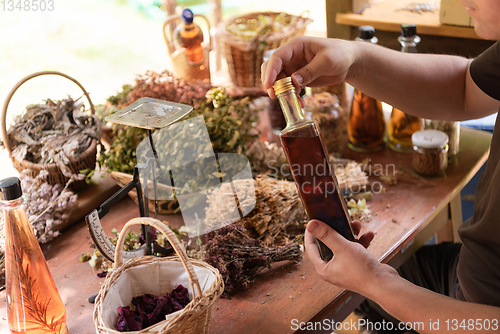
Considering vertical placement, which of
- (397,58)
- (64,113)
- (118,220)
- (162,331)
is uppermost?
(397,58)

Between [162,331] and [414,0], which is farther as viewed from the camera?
[414,0]

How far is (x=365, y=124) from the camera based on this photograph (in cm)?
137

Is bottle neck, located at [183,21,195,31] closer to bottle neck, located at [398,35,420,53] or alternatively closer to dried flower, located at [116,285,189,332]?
bottle neck, located at [398,35,420,53]

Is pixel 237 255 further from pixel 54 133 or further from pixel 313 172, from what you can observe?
pixel 54 133

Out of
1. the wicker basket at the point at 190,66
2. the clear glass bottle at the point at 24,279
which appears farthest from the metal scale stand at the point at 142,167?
the wicker basket at the point at 190,66

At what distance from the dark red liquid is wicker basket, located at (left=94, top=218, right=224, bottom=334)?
217 mm

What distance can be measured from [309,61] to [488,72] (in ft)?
1.18

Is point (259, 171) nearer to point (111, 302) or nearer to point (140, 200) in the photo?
point (140, 200)

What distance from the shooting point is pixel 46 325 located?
0.75 metres

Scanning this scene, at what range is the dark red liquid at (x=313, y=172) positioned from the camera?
658mm

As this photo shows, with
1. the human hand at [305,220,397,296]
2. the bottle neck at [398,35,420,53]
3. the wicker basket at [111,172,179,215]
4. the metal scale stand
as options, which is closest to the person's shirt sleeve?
the bottle neck at [398,35,420,53]

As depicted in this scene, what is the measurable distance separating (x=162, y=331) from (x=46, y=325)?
258 millimetres

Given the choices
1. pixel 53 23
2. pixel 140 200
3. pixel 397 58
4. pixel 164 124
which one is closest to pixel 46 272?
pixel 140 200

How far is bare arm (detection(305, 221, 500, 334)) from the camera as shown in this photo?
631 mm
